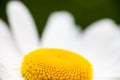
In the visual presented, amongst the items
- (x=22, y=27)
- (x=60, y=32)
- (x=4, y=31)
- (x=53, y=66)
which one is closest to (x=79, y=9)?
(x=60, y=32)

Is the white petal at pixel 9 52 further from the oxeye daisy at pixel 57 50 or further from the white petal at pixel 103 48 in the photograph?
the white petal at pixel 103 48

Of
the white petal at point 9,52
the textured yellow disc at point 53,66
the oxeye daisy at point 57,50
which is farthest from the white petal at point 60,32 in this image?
the textured yellow disc at point 53,66

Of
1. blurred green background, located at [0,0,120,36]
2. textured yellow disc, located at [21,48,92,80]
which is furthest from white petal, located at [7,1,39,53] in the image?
blurred green background, located at [0,0,120,36]

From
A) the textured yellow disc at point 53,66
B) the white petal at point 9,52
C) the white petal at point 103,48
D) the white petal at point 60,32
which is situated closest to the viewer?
the textured yellow disc at point 53,66

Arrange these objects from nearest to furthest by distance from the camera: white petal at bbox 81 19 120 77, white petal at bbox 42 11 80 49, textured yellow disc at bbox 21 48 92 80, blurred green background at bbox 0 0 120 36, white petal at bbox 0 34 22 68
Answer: textured yellow disc at bbox 21 48 92 80 → white petal at bbox 0 34 22 68 → white petal at bbox 81 19 120 77 → white petal at bbox 42 11 80 49 → blurred green background at bbox 0 0 120 36

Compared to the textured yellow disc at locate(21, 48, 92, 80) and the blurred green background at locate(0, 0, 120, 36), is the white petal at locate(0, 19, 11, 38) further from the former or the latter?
the blurred green background at locate(0, 0, 120, 36)

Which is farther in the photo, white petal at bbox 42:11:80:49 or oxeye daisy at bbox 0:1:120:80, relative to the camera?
white petal at bbox 42:11:80:49

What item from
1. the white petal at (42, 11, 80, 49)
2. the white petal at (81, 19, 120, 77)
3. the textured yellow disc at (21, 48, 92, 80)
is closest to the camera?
the textured yellow disc at (21, 48, 92, 80)

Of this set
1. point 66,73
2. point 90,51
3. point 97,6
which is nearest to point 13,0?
point 90,51
